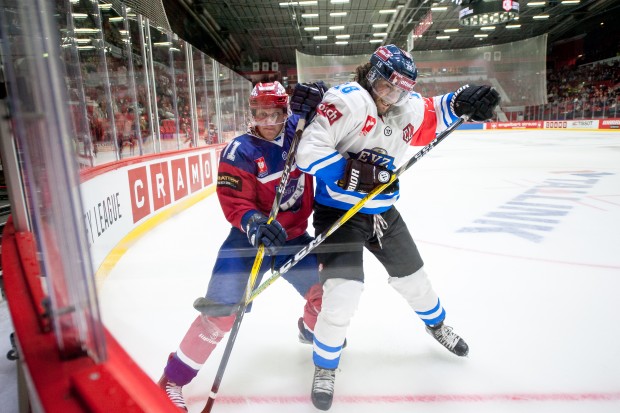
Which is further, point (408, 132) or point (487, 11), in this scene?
point (487, 11)

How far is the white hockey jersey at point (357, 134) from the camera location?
1247mm

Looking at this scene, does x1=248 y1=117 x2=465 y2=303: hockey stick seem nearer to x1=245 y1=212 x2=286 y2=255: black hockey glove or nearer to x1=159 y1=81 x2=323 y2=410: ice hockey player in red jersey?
x1=159 y1=81 x2=323 y2=410: ice hockey player in red jersey

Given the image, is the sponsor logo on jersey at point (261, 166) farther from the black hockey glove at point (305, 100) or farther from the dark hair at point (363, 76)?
the dark hair at point (363, 76)

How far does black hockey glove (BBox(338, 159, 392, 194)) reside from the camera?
1248mm

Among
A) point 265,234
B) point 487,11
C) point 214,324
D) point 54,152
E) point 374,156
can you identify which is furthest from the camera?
point 487,11

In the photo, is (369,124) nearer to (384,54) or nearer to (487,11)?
(384,54)

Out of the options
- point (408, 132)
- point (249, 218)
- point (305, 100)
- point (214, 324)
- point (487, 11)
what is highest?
point (487, 11)

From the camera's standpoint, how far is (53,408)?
47 centimetres

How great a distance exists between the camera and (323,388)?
4.12 feet

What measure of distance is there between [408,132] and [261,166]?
0.54 metres

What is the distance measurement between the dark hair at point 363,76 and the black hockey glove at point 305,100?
0.51 ft

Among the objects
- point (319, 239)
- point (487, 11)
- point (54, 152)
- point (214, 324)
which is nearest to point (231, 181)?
point (319, 239)

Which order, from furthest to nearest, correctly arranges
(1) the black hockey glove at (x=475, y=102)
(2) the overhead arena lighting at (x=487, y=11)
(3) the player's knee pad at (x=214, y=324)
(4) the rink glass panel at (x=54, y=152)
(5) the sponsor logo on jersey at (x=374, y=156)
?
(2) the overhead arena lighting at (x=487, y=11) → (1) the black hockey glove at (x=475, y=102) → (5) the sponsor logo on jersey at (x=374, y=156) → (3) the player's knee pad at (x=214, y=324) → (4) the rink glass panel at (x=54, y=152)

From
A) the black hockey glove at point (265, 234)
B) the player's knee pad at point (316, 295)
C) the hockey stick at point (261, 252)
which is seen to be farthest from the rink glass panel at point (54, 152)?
the player's knee pad at point (316, 295)
